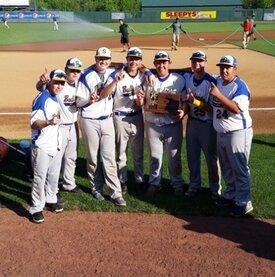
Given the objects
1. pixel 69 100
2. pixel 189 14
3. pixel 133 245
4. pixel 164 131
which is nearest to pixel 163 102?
pixel 164 131

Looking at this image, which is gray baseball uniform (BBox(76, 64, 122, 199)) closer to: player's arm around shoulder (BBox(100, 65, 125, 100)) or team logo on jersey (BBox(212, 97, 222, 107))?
player's arm around shoulder (BBox(100, 65, 125, 100))

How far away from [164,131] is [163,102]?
17.4 inches

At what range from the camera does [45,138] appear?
18.0 feet

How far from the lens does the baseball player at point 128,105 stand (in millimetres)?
5941

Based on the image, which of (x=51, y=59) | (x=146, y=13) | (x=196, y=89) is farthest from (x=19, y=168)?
(x=146, y=13)

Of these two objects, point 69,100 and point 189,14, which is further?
point 189,14

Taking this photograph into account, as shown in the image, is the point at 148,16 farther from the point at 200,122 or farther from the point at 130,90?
the point at 200,122

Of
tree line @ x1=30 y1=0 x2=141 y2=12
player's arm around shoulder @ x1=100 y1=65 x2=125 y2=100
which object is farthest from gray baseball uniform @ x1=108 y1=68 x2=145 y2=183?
tree line @ x1=30 y1=0 x2=141 y2=12

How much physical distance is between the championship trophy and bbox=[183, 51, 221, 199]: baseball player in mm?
193

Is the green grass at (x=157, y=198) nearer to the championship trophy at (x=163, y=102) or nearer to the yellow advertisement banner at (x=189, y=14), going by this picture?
the championship trophy at (x=163, y=102)

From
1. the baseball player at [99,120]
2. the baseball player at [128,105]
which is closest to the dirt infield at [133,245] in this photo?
the baseball player at [99,120]

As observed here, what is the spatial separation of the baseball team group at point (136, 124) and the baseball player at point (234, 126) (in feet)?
0.04

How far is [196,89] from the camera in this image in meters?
5.95

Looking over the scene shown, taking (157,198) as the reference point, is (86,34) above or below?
below
